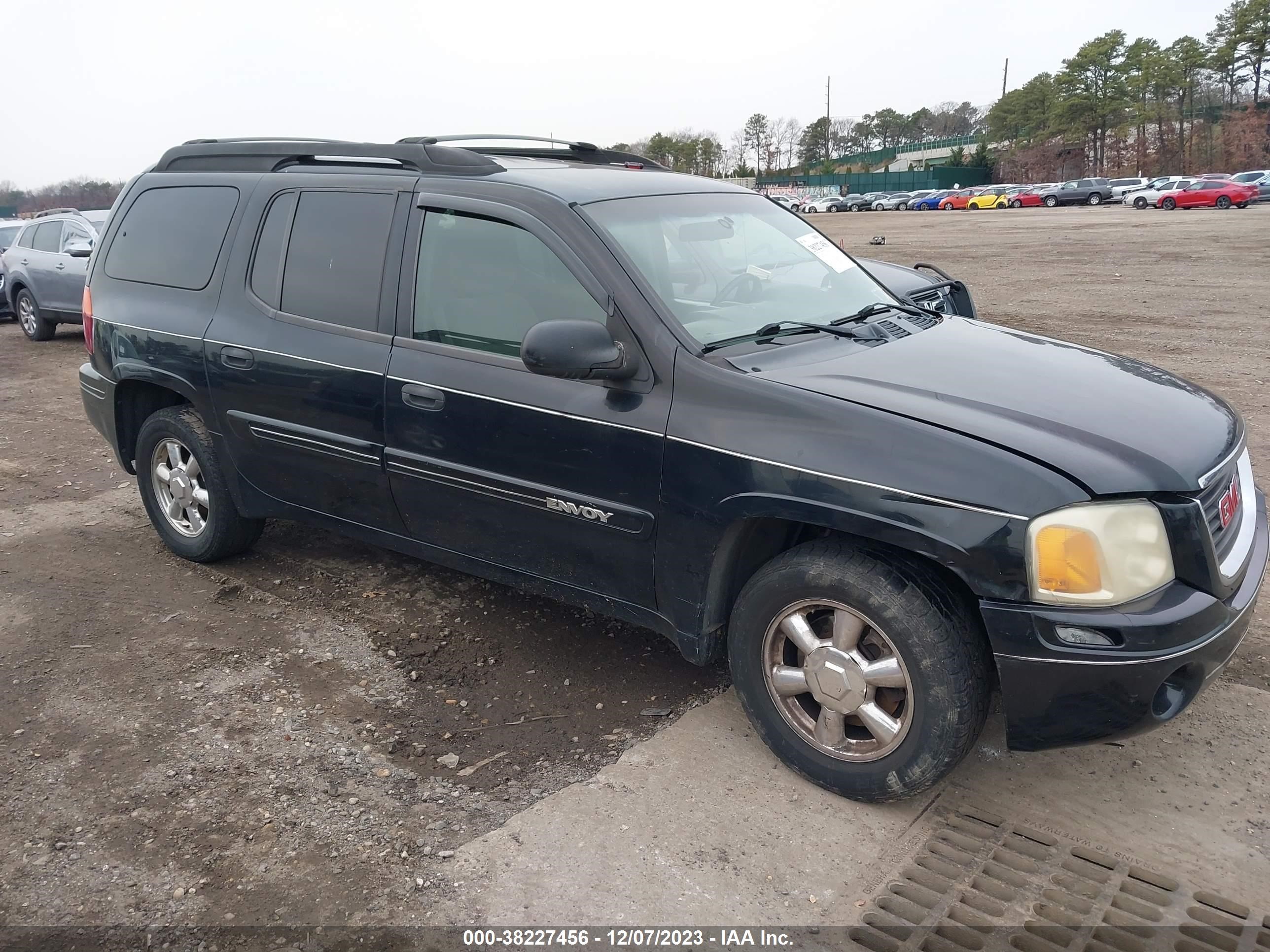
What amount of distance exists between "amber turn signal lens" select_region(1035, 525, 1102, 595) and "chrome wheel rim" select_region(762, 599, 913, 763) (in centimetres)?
49

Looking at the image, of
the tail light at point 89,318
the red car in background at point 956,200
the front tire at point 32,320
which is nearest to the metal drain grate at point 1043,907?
the tail light at point 89,318

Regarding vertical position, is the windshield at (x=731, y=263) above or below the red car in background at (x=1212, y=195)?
below

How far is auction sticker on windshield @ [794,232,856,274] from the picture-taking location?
4.20 meters

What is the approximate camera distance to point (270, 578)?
5.03m

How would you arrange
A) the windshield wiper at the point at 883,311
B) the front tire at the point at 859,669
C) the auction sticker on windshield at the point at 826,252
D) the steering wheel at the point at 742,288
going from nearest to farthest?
the front tire at the point at 859,669 < the steering wheel at the point at 742,288 < the windshield wiper at the point at 883,311 < the auction sticker on windshield at the point at 826,252

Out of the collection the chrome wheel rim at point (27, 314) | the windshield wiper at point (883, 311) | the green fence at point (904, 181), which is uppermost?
the green fence at point (904, 181)

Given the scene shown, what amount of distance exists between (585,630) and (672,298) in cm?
163

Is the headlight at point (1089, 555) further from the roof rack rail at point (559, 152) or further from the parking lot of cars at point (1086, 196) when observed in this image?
the parking lot of cars at point (1086, 196)

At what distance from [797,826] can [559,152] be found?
3.26 m

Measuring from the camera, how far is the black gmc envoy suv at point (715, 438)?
2.69 meters

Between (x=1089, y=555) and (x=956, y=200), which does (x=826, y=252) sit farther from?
(x=956, y=200)

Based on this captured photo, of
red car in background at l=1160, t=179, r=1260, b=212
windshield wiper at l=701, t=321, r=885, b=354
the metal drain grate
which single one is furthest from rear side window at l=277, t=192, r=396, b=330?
red car in background at l=1160, t=179, r=1260, b=212

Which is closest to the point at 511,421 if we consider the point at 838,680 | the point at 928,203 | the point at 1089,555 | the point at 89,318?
the point at 838,680

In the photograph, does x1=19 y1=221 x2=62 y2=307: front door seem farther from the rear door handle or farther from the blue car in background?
the blue car in background
